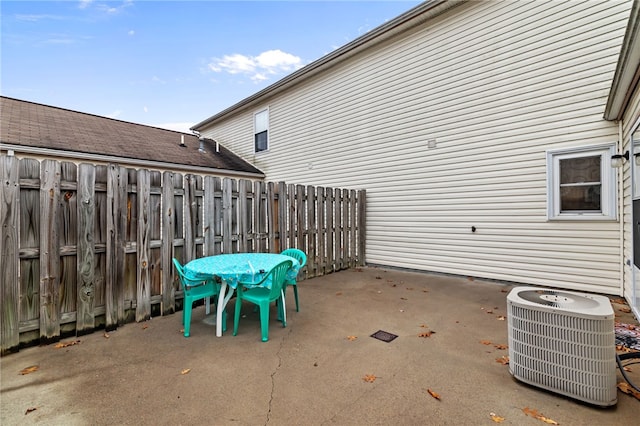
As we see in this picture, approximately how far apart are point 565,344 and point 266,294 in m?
2.58

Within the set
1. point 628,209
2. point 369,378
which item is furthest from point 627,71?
point 369,378

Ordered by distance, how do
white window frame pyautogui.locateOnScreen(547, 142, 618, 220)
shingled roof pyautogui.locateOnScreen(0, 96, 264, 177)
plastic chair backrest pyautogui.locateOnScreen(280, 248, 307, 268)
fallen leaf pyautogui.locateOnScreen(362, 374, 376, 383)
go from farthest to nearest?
1. shingled roof pyautogui.locateOnScreen(0, 96, 264, 177)
2. white window frame pyautogui.locateOnScreen(547, 142, 618, 220)
3. plastic chair backrest pyautogui.locateOnScreen(280, 248, 307, 268)
4. fallen leaf pyautogui.locateOnScreen(362, 374, 376, 383)

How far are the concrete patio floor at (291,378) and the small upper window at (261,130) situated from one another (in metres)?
8.02

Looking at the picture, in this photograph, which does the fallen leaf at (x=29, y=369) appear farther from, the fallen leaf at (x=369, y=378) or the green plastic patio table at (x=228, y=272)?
the fallen leaf at (x=369, y=378)

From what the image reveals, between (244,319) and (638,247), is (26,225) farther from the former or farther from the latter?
(638,247)

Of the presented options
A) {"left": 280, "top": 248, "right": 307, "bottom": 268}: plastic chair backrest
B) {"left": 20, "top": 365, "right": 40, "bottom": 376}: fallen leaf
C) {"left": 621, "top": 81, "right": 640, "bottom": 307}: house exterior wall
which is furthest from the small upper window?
{"left": 621, "top": 81, "right": 640, "bottom": 307}: house exterior wall

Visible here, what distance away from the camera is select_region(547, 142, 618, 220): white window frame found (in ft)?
14.1

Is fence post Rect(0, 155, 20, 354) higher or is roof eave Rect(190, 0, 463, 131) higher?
roof eave Rect(190, 0, 463, 131)

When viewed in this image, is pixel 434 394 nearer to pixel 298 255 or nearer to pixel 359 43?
pixel 298 255

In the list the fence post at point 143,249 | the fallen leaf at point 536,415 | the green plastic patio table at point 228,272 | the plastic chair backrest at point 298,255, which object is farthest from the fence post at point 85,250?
the fallen leaf at point 536,415

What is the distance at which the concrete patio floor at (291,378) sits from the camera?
72.6 inches

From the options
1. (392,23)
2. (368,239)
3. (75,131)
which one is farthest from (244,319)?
(75,131)

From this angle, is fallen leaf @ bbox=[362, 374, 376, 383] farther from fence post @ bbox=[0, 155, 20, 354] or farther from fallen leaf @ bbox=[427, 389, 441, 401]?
fence post @ bbox=[0, 155, 20, 354]

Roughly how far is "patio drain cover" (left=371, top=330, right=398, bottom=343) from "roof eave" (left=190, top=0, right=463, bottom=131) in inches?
260
